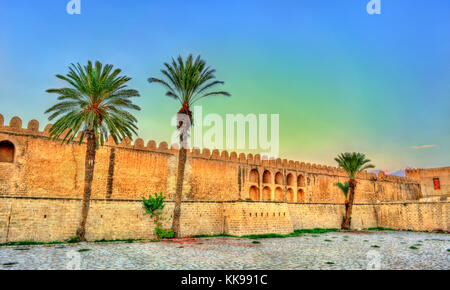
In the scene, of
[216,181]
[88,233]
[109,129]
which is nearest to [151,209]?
[88,233]

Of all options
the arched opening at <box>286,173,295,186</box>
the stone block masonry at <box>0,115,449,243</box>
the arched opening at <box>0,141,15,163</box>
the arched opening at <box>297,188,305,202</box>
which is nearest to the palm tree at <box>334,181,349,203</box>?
the stone block masonry at <box>0,115,449,243</box>

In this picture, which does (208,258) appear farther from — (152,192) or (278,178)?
(278,178)

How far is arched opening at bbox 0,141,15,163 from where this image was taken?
17.6m

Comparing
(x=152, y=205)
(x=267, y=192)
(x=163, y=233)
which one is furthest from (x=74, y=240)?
(x=267, y=192)

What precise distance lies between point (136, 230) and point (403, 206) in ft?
83.6

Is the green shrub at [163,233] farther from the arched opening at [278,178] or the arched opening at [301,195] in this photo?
the arched opening at [301,195]

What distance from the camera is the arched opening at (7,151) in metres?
17.6

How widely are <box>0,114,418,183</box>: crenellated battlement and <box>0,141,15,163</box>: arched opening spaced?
0.90 meters

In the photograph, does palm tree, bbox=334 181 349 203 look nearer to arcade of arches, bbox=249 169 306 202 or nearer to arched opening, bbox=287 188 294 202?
arcade of arches, bbox=249 169 306 202

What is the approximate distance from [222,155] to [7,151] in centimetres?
1551

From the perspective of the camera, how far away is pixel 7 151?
17.8 m

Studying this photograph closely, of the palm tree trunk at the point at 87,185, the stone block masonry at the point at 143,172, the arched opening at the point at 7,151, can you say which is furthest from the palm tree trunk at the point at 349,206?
the arched opening at the point at 7,151

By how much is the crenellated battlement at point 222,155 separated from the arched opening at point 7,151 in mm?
898

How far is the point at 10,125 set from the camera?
17.7m
